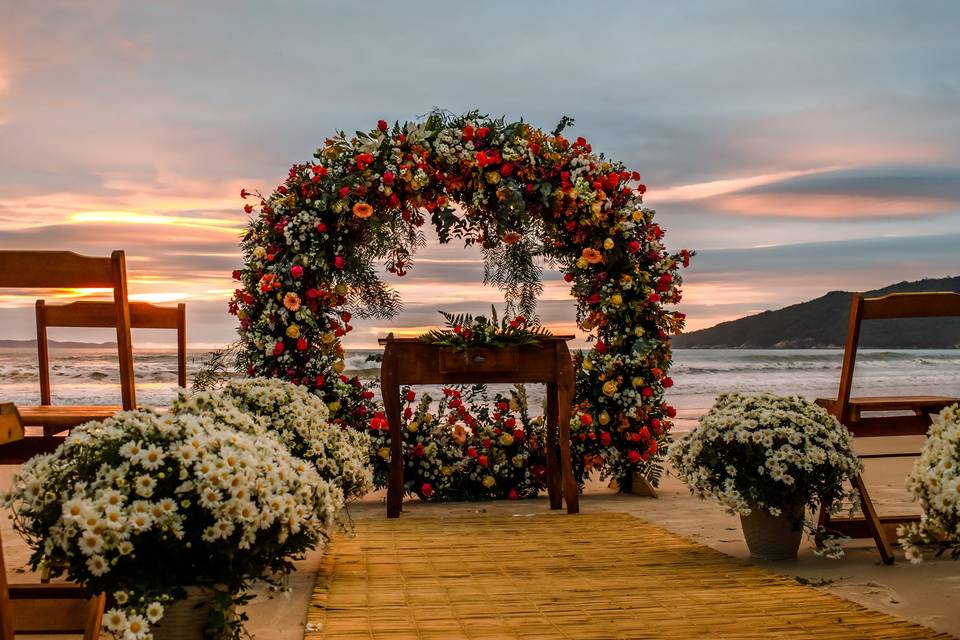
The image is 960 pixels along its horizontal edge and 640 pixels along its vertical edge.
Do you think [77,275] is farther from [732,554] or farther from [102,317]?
[732,554]

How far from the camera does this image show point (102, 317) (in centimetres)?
504

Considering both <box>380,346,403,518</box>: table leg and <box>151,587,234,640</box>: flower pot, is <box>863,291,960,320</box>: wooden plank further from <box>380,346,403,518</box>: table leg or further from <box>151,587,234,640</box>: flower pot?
<box>151,587,234,640</box>: flower pot

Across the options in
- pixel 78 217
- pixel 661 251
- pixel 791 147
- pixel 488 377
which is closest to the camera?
pixel 488 377

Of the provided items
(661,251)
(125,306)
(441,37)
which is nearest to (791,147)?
(661,251)

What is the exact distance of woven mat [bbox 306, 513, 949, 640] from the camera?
10.8ft

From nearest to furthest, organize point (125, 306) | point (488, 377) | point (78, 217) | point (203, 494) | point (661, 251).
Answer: point (203, 494), point (125, 306), point (488, 377), point (661, 251), point (78, 217)

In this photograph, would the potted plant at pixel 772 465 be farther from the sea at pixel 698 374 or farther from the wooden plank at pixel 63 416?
the sea at pixel 698 374

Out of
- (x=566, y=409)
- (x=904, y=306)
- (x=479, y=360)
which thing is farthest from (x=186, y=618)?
(x=566, y=409)

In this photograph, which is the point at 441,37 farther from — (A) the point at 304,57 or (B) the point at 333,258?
(B) the point at 333,258

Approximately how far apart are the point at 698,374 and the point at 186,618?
22162 millimetres

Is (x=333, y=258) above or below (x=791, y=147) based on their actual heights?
below

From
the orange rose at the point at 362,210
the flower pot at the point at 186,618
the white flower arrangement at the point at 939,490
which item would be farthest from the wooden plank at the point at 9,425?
the orange rose at the point at 362,210

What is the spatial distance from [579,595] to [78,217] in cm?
941

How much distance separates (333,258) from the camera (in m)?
6.59
